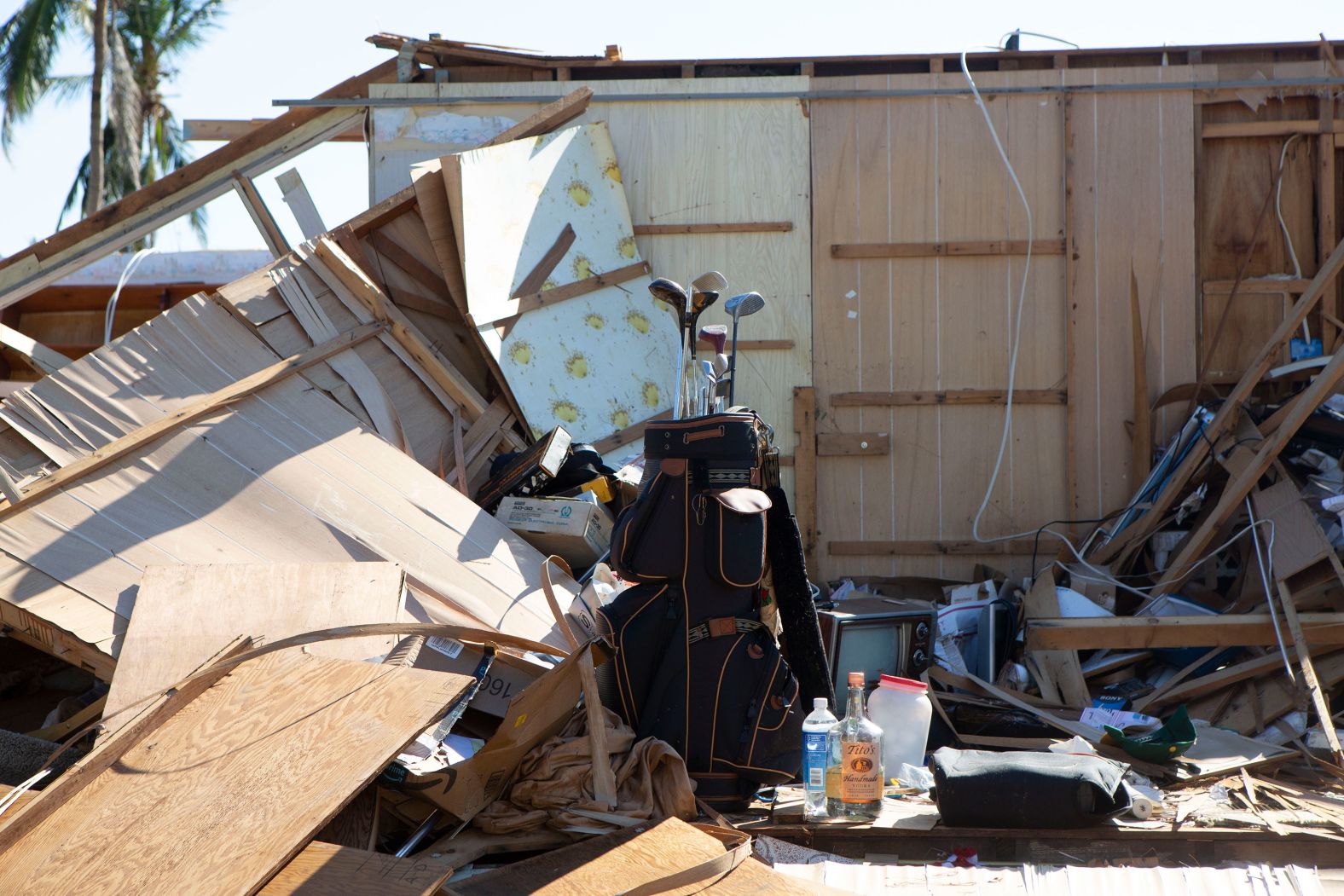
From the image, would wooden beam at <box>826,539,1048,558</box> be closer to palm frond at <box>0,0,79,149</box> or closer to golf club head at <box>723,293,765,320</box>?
golf club head at <box>723,293,765,320</box>

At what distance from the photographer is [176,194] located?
21.6ft

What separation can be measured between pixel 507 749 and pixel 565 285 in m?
3.39

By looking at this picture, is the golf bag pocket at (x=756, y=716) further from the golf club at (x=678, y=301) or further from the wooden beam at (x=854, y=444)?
the wooden beam at (x=854, y=444)

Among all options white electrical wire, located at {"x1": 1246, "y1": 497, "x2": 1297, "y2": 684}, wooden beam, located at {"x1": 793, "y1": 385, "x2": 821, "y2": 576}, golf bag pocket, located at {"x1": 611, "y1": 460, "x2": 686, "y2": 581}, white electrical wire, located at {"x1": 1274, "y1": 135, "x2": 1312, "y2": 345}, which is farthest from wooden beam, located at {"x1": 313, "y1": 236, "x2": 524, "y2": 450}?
white electrical wire, located at {"x1": 1274, "y1": 135, "x2": 1312, "y2": 345}

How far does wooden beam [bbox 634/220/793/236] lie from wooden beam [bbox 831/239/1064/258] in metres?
0.34

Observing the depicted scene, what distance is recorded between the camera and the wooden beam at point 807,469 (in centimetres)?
689

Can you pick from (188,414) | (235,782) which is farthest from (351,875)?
(188,414)

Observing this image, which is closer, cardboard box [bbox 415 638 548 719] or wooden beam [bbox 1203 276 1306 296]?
A: cardboard box [bbox 415 638 548 719]

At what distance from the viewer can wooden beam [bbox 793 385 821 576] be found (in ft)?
22.6

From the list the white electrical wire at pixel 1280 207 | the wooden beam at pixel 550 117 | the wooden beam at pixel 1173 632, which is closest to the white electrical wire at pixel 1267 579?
the wooden beam at pixel 1173 632

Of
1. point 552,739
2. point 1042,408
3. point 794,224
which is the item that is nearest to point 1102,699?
point 1042,408

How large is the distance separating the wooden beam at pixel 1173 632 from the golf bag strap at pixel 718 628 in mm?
1838

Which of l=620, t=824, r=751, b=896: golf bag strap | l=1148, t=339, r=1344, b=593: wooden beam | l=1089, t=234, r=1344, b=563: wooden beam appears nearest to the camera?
l=620, t=824, r=751, b=896: golf bag strap

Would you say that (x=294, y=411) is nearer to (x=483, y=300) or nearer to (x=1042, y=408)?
(x=483, y=300)
